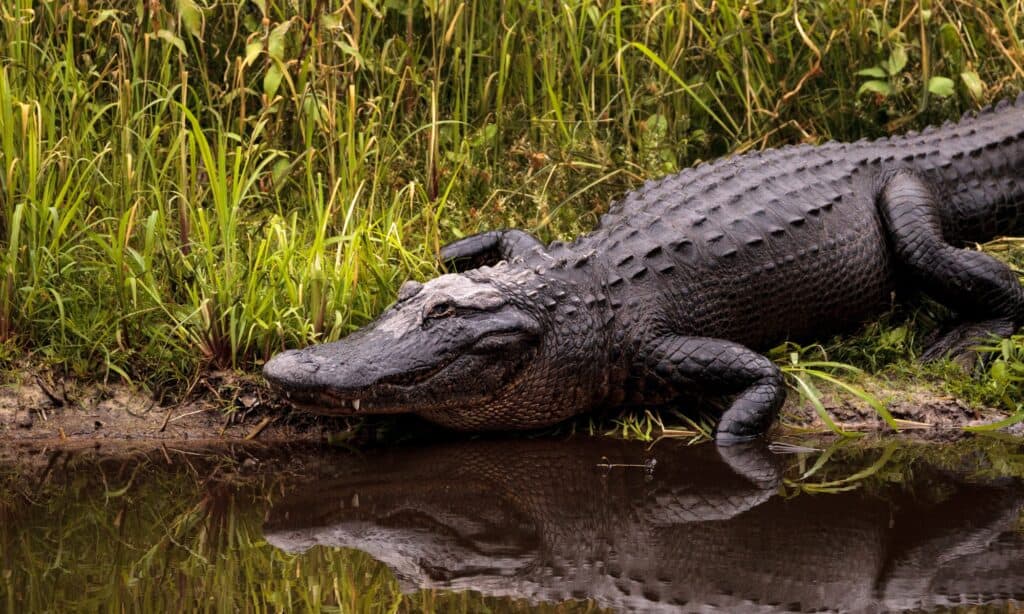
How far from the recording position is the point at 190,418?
474 cm

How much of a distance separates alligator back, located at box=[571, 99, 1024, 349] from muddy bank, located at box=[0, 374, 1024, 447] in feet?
1.77

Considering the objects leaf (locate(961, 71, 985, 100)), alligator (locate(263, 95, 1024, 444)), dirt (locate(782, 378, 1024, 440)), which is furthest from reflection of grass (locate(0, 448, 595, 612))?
leaf (locate(961, 71, 985, 100))

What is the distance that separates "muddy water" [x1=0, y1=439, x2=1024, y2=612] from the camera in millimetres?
3168

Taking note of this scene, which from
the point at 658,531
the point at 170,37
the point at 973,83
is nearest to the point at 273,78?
the point at 170,37

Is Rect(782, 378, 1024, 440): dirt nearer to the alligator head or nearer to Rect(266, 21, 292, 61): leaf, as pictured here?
the alligator head

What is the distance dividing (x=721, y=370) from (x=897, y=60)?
237cm

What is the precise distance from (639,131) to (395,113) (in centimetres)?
118

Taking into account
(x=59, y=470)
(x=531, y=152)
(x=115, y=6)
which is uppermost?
(x=115, y=6)

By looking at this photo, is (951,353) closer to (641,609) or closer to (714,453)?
(714,453)

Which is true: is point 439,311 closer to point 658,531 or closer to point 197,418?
point 197,418

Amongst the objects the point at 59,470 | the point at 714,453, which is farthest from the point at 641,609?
the point at 59,470

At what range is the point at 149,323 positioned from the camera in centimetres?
486

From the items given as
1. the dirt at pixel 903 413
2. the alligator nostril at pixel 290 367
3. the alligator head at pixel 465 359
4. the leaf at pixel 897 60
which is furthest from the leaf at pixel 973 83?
the alligator nostril at pixel 290 367

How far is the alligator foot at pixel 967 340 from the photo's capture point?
5.17 metres
